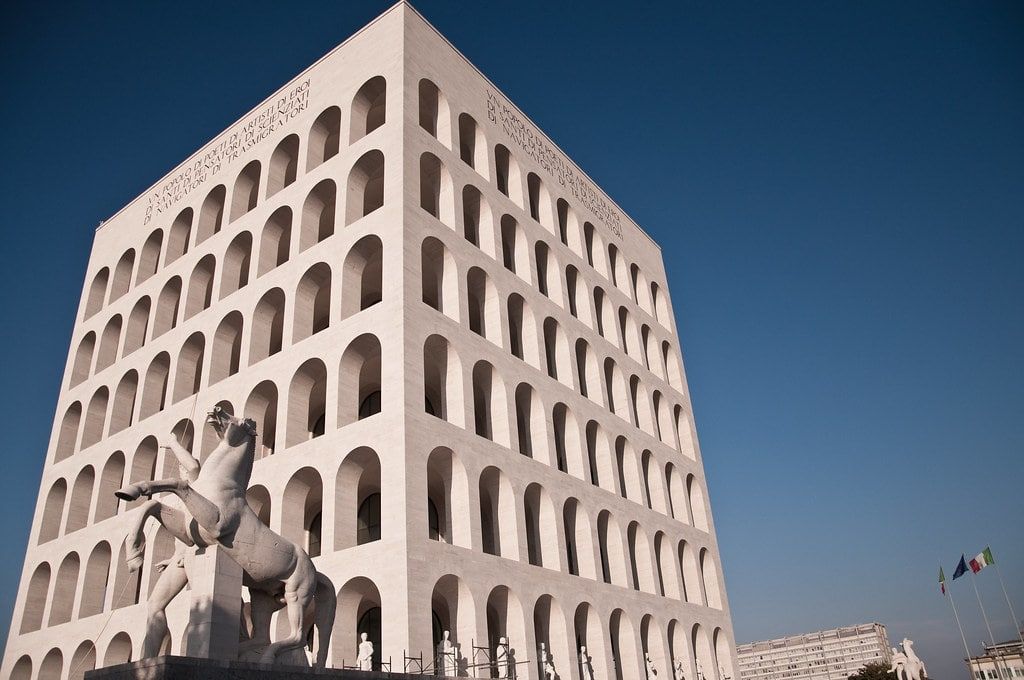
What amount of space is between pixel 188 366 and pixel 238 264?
16.5 ft

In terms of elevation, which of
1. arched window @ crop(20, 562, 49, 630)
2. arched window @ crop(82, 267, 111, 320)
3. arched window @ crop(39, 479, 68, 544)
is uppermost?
arched window @ crop(82, 267, 111, 320)

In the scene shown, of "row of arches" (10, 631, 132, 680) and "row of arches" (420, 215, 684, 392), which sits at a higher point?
"row of arches" (420, 215, 684, 392)

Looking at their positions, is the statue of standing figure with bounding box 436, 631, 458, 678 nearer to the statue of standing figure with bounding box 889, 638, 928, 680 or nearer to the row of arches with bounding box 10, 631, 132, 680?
the row of arches with bounding box 10, 631, 132, 680

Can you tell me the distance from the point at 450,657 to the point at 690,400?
2941cm

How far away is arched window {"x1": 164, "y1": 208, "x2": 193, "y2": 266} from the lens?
1588 inches

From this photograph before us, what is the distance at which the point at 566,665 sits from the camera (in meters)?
28.3

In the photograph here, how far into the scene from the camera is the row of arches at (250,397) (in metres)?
28.5

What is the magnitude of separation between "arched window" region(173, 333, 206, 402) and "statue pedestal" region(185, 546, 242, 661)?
23608mm

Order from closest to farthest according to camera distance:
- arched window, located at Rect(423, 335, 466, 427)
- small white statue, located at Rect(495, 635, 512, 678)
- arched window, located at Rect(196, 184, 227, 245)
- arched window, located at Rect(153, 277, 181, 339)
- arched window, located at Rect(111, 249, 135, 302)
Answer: small white statue, located at Rect(495, 635, 512, 678)
arched window, located at Rect(423, 335, 466, 427)
arched window, located at Rect(153, 277, 181, 339)
arched window, located at Rect(196, 184, 227, 245)
arched window, located at Rect(111, 249, 135, 302)

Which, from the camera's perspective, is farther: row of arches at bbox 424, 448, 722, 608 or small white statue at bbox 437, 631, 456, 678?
row of arches at bbox 424, 448, 722, 608

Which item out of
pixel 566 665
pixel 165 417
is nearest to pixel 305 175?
pixel 165 417

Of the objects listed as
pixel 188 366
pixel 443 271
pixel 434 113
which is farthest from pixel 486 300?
pixel 188 366

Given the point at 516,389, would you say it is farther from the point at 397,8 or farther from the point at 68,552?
the point at 68,552

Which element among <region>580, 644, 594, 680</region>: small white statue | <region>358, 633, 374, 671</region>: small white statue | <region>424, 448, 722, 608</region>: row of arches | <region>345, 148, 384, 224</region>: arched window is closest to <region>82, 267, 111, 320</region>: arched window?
<region>345, 148, 384, 224</region>: arched window
